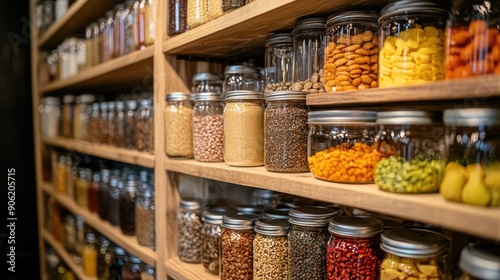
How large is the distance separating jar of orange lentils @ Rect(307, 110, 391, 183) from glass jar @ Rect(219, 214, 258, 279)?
30cm

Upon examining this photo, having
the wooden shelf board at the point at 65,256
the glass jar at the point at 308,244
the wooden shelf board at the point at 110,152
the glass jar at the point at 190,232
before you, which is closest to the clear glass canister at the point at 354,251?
the glass jar at the point at 308,244

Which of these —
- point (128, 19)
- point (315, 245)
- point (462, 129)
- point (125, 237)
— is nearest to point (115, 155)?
point (125, 237)

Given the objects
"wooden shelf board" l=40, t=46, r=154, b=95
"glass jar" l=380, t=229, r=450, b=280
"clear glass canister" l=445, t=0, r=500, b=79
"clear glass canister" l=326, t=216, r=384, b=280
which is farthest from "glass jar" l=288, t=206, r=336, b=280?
"wooden shelf board" l=40, t=46, r=154, b=95

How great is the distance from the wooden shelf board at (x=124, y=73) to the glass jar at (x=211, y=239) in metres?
0.56

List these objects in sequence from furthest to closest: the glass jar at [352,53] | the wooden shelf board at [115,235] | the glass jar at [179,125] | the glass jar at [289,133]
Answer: the wooden shelf board at [115,235], the glass jar at [179,125], the glass jar at [289,133], the glass jar at [352,53]

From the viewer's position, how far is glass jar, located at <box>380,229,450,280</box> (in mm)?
689

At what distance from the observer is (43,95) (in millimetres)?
2680

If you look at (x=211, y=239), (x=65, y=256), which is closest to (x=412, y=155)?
(x=211, y=239)

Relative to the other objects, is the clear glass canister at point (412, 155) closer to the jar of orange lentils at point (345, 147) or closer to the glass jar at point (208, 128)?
the jar of orange lentils at point (345, 147)

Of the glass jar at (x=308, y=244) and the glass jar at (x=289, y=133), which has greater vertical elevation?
the glass jar at (x=289, y=133)

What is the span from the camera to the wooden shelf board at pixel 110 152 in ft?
4.56

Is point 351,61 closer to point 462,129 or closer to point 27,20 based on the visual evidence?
point 462,129

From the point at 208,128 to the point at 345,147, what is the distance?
45cm

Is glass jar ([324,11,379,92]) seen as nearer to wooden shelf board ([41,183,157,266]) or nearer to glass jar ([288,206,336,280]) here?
glass jar ([288,206,336,280])
